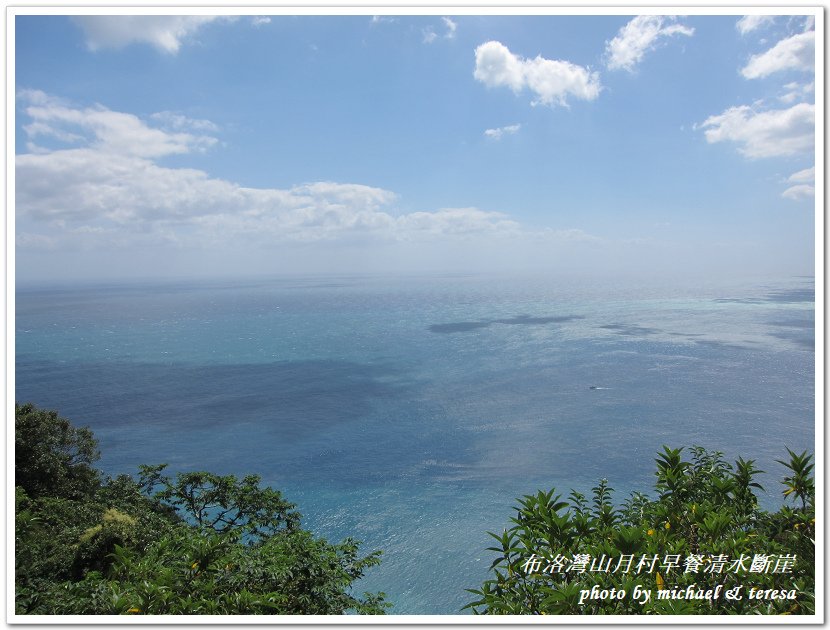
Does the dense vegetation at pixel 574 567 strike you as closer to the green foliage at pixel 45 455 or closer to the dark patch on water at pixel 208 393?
the green foliage at pixel 45 455

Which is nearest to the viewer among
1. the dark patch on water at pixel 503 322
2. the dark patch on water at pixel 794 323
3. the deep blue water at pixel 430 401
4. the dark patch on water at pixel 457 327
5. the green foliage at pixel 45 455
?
the green foliage at pixel 45 455

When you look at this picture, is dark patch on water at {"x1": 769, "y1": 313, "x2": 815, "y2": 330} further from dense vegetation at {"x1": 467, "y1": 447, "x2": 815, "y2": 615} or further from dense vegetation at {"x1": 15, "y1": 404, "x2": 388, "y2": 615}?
dense vegetation at {"x1": 15, "y1": 404, "x2": 388, "y2": 615}

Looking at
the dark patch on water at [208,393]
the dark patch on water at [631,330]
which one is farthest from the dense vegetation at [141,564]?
the dark patch on water at [631,330]

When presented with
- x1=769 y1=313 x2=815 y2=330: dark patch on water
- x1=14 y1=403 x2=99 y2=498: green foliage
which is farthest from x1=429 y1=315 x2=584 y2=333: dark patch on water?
x1=14 y1=403 x2=99 y2=498: green foliage

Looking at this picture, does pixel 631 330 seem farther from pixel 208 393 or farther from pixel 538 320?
pixel 208 393

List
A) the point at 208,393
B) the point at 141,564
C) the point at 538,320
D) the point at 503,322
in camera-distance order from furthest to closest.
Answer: the point at 538,320 < the point at 503,322 < the point at 208,393 < the point at 141,564

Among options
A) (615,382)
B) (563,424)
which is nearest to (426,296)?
(615,382)

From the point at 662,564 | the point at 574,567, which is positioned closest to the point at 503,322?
the point at 662,564
